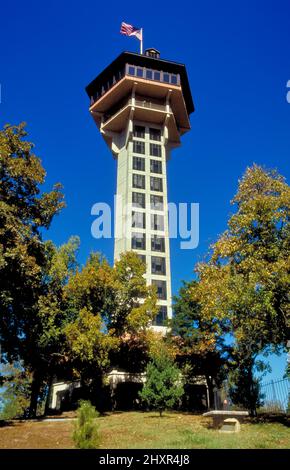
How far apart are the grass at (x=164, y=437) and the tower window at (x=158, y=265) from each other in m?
33.9

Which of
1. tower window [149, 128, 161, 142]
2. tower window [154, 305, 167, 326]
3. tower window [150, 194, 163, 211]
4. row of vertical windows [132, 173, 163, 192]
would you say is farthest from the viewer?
tower window [149, 128, 161, 142]

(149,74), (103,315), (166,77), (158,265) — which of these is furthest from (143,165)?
(103,315)

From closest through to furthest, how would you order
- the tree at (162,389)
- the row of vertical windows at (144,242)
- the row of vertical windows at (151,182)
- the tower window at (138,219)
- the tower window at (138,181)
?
the tree at (162,389)
the row of vertical windows at (144,242)
the tower window at (138,219)
the tower window at (138,181)
the row of vertical windows at (151,182)

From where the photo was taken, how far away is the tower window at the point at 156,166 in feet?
203

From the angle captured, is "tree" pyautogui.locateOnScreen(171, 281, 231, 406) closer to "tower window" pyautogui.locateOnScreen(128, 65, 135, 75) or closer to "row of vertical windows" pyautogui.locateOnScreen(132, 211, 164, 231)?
"row of vertical windows" pyautogui.locateOnScreen(132, 211, 164, 231)

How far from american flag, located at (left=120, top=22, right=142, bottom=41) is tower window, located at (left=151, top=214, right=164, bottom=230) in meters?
26.0

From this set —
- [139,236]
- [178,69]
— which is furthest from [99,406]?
[178,69]

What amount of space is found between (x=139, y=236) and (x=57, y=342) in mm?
25762

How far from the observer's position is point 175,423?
2120cm

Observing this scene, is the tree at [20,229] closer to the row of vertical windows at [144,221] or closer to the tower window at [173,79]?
the row of vertical windows at [144,221]

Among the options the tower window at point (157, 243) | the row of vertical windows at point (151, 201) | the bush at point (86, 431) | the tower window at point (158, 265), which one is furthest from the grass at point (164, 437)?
the row of vertical windows at point (151, 201)

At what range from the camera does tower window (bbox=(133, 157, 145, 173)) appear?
200ft

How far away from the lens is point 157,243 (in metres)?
56.6

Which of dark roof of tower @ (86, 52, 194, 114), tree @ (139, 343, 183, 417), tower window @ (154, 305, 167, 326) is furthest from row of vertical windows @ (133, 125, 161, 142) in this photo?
tree @ (139, 343, 183, 417)
